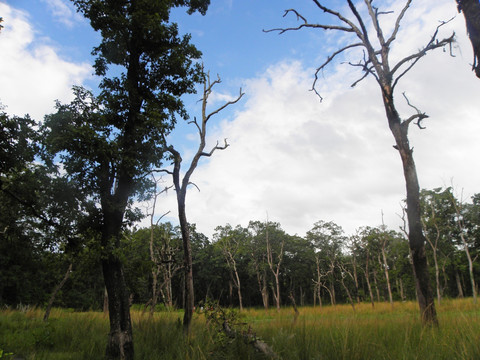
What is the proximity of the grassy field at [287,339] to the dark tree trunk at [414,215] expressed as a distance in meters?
0.42

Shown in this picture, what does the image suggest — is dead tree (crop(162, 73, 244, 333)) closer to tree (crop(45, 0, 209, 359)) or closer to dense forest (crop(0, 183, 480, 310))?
tree (crop(45, 0, 209, 359))

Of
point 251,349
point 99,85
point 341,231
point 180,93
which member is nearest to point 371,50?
point 180,93

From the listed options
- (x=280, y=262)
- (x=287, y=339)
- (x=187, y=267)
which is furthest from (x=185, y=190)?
(x=280, y=262)

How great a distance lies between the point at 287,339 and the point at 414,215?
423 cm

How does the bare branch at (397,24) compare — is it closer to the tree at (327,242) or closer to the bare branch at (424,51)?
the bare branch at (424,51)

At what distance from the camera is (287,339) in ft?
13.8

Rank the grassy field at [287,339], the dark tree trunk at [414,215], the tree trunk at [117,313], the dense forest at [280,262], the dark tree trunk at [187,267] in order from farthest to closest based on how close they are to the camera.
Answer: the dense forest at [280,262]
the dark tree trunk at [187,267]
the tree trunk at [117,313]
the dark tree trunk at [414,215]
the grassy field at [287,339]

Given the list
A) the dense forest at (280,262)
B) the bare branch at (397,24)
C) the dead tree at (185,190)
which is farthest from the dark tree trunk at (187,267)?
the dense forest at (280,262)

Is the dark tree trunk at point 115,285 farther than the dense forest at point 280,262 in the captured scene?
No

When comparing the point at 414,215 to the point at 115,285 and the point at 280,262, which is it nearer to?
the point at 115,285

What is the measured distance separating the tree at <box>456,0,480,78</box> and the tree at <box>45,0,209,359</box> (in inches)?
275

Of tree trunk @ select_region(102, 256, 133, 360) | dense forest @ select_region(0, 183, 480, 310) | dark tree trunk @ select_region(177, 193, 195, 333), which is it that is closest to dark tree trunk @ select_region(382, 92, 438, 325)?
dark tree trunk @ select_region(177, 193, 195, 333)

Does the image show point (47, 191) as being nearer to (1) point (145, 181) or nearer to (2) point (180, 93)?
(1) point (145, 181)

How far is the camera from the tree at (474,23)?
2668mm
